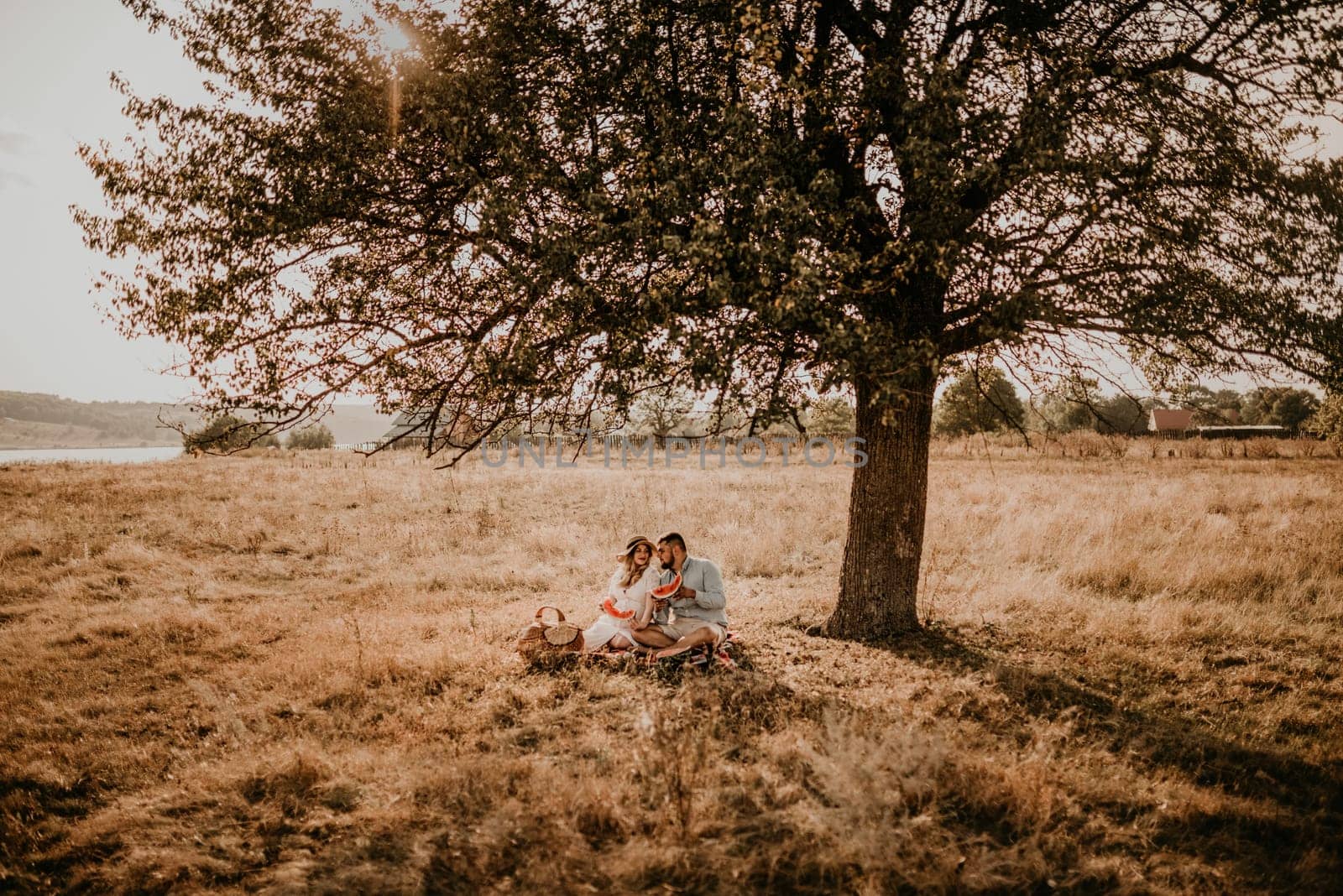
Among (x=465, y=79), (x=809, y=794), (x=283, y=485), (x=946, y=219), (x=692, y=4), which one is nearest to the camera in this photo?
(x=809, y=794)

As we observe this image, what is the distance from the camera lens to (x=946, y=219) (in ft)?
17.9

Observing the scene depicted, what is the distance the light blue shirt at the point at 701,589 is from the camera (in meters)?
7.55

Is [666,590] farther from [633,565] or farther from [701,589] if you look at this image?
[633,565]

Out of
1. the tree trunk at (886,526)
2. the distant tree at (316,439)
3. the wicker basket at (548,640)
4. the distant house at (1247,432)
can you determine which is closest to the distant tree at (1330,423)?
the distant house at (1247,432)

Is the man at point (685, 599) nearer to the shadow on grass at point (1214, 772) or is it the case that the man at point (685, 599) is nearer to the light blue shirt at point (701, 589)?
the light blue shirt at point (701, 589)

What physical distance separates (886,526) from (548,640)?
14.0ft

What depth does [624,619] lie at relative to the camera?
25.3ft

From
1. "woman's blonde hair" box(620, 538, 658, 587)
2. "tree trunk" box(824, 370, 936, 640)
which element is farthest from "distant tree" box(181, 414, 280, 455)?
"tree trunk" box(824, 370, 936, 640)

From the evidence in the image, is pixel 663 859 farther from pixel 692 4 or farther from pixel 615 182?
pixel 692 4

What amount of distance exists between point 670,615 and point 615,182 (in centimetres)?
491

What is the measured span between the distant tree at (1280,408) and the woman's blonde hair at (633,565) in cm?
660

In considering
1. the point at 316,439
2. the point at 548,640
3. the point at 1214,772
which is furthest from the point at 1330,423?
the point at 316,439

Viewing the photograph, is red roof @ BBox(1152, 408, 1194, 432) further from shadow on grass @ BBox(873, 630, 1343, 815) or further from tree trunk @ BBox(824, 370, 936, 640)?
shadow on grass @ BBox(873, 630, 1343, 815)

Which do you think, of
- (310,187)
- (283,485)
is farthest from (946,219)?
(283,485)
